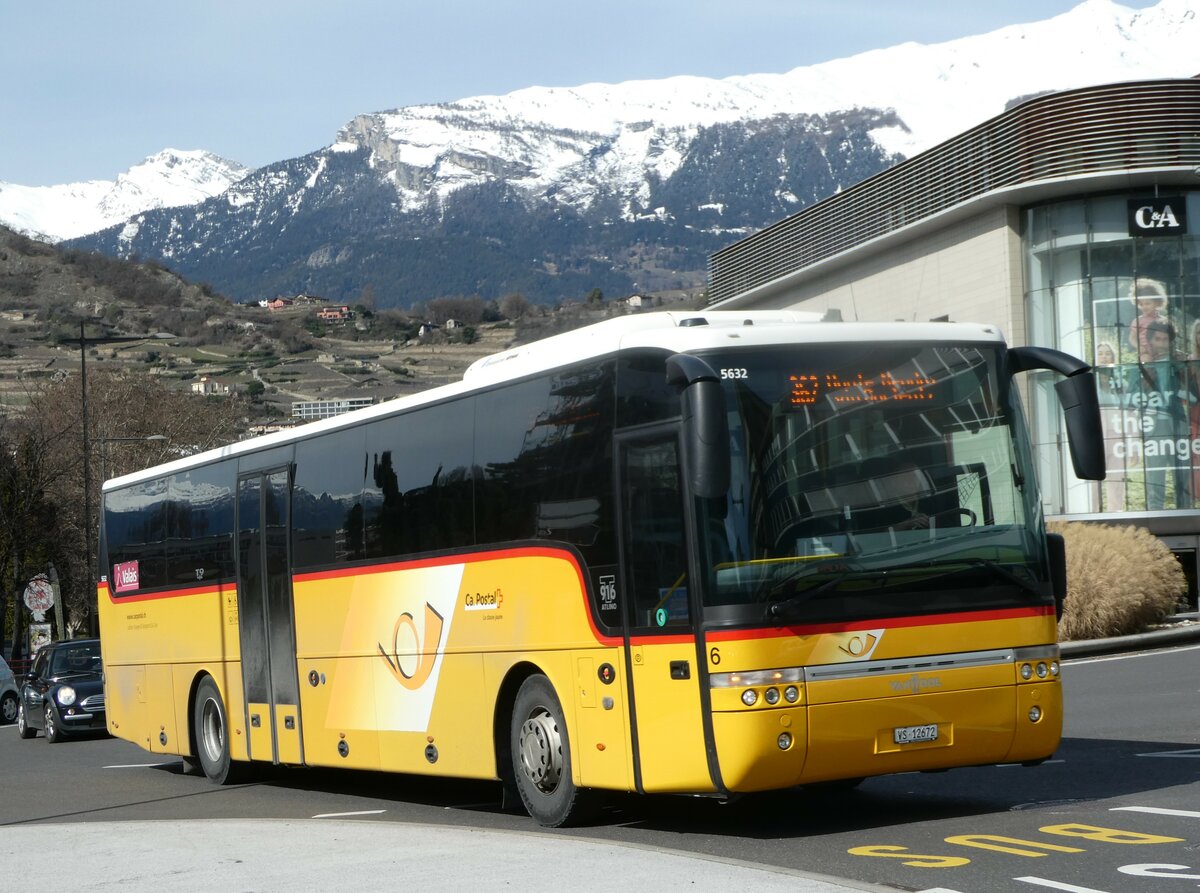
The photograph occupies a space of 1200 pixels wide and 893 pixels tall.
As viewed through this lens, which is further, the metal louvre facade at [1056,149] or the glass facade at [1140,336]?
the glass facade at [1140,336]

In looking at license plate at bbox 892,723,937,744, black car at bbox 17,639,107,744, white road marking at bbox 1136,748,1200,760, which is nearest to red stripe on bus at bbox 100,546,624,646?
license plate at bbox 892,723,937,744

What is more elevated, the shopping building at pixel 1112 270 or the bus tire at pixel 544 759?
the shopping building at pixel 1112 270

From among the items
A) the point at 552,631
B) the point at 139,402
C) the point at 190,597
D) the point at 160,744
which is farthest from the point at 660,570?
the point at 139,402

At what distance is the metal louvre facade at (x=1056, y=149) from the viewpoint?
134ft

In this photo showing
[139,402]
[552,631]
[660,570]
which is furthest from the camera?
[139,402]

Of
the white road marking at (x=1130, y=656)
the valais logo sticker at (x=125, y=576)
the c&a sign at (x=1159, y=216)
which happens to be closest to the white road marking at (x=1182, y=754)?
the valais logo sticker at (x=125, y=576)

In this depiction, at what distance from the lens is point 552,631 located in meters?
11.4

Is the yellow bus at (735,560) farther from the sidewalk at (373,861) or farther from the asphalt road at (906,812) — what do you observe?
the sidewalk at (373,861)

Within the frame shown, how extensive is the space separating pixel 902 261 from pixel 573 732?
3816cm

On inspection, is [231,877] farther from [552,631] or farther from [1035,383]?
[1035,383]

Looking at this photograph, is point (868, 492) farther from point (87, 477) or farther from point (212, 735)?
point (87, 477)

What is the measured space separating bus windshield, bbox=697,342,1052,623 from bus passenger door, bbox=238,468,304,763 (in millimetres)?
6667

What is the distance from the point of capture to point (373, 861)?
1003cm

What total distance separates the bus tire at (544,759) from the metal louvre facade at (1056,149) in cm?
3201
